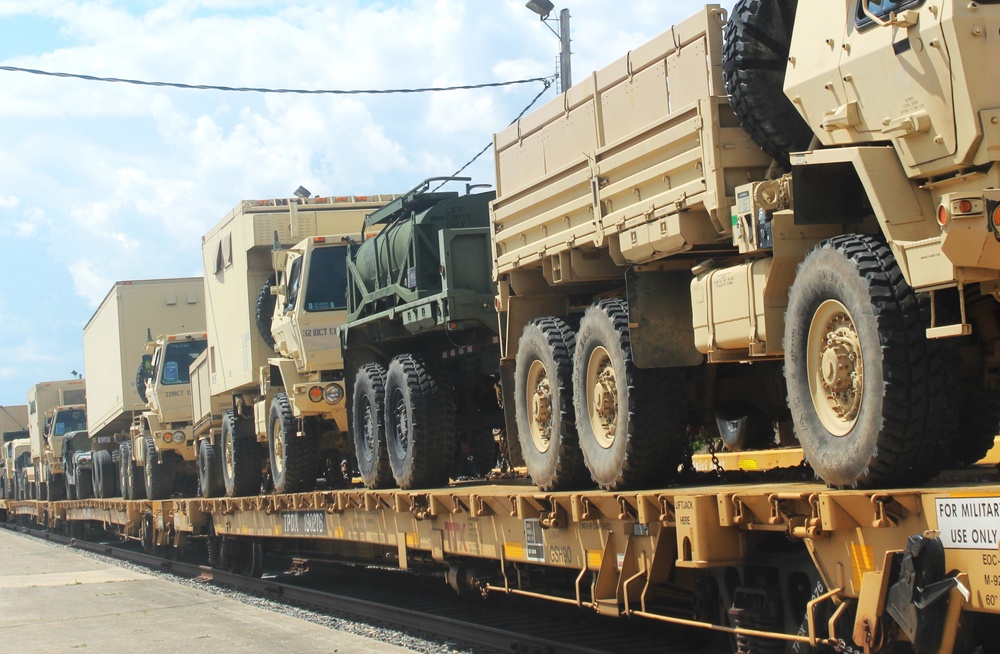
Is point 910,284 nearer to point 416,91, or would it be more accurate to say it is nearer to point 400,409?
point 400,409

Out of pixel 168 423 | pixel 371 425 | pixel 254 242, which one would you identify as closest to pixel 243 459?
pixel 254 242

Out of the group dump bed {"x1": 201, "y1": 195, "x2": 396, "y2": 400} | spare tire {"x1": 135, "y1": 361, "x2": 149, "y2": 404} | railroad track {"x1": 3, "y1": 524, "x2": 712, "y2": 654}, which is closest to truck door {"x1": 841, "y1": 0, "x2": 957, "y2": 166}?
railroad track {"x1": 3, "y1": 524, "x2": 712, "y2": 654}

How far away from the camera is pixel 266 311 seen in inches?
646

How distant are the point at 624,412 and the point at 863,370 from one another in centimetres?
232

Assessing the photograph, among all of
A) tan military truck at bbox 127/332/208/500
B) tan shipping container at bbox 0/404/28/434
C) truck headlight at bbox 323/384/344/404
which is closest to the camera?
truck headlight at bbox 323/384/344/404

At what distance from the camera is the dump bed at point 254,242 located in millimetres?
16328

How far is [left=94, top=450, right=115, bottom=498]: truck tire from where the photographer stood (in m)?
28.5

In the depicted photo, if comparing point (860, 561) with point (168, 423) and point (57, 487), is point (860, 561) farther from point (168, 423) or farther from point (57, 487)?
point (57, 487)

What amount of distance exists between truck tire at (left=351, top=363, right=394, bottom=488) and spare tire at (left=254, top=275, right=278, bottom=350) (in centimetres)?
376

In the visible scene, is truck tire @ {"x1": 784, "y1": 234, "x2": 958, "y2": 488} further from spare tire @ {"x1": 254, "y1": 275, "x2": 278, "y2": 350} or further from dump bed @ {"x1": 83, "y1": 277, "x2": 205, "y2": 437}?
dump bed @ {"x1": 83, "y1": 277, "x2": 205, "y2": 437}

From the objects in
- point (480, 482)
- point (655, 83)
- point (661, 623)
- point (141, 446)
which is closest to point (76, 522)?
point (141, 446)

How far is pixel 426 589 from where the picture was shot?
1441 cm

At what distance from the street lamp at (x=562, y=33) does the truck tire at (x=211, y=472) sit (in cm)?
711

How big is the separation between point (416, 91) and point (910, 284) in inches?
595
